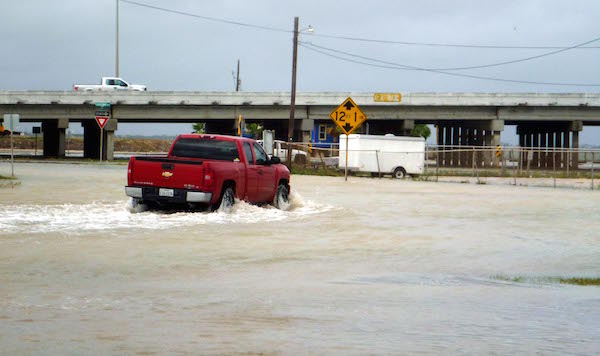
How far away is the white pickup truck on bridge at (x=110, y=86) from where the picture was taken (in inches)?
2884

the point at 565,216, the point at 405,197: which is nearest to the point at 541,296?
the point at 565,216

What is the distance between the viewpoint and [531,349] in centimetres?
634

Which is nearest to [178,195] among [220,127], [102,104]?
[102,104]

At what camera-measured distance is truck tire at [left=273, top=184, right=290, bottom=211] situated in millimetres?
21141

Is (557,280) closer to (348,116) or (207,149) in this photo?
(207,149)

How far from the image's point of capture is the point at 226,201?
18.1 meters

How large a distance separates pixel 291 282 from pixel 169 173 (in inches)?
317

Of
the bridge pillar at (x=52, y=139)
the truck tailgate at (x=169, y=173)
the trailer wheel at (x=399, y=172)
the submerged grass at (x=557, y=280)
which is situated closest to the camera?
the submerged grass at (x=557, y=280)

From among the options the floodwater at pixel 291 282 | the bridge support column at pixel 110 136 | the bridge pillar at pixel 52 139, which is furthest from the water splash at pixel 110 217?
the bridge pillar at pixel 52 139

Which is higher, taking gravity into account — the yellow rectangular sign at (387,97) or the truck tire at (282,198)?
the yellow rectangular sign at (387,97)

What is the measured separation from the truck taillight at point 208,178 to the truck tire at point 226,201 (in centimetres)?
71

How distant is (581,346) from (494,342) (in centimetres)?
63

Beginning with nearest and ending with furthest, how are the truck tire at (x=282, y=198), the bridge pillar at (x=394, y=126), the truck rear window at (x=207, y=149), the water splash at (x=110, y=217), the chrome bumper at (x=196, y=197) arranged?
the water splash at (x=110, y=217) → the chrome bumper at (x=196, y=197) → the truck rear window at (x=207, y=149) → the truck tire at (x=282, y=198) → the bridge pillar at (x=394, y=126)

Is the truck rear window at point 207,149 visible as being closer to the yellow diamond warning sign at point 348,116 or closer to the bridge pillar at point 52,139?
the yellow diamond warning sign at point 348,116
